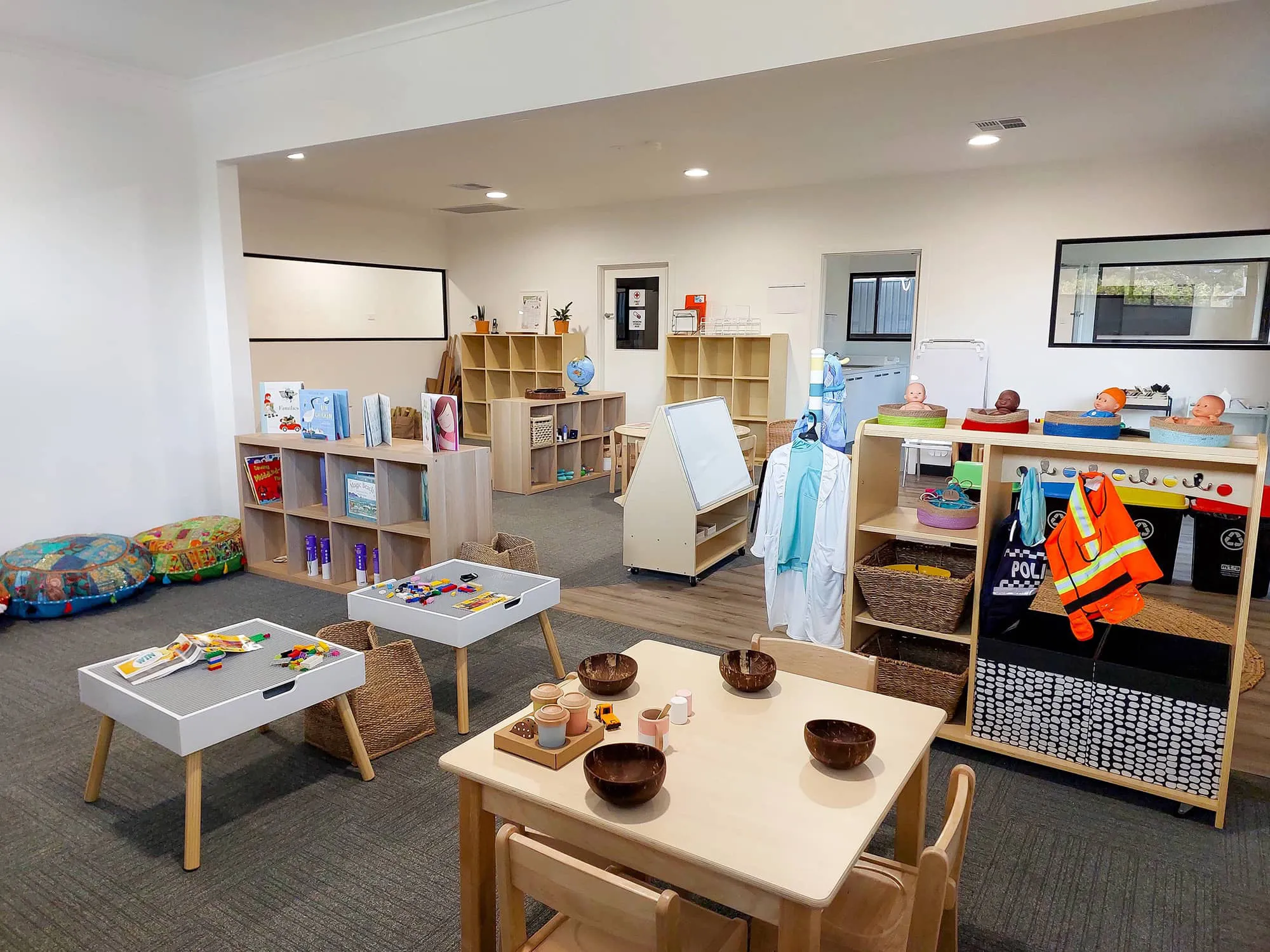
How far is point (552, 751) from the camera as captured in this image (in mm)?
1708

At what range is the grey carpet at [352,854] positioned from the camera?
6.91 feet

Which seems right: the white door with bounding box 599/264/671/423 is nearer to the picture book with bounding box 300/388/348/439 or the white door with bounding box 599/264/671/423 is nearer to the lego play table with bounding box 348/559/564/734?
the picture book with bounding box 300/388/348/439

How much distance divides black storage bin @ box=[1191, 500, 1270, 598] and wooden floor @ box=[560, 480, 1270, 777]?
0.27ft

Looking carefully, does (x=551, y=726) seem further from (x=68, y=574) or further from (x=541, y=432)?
(x=541, y=432)

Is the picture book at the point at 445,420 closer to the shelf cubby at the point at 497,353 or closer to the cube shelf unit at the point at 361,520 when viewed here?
the cube shelf unit at the point at 361,520

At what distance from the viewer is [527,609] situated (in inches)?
132

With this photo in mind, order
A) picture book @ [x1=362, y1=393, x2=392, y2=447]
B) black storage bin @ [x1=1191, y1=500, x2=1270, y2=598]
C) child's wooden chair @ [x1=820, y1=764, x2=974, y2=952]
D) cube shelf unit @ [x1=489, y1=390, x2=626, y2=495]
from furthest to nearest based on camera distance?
cube shelf unit @ [x1=489, y1=390, x2=626, y2=495] < black storage bin @ [x1=1191, y1=500, x2=1270, y2=598] < picture book @ [x1=362, y1=393, x2=392, y2=447] < child's wooden chair @ [x1=820, y1=764, x2=974, y2=952]

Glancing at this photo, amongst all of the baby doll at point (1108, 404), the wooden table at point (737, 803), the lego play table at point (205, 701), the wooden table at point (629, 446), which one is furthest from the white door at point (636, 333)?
the wooden table at point (737, 803)

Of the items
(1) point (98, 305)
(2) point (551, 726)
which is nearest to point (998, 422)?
(2) point (551, 726)

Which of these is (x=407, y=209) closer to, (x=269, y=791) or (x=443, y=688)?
(x=443, y=688)

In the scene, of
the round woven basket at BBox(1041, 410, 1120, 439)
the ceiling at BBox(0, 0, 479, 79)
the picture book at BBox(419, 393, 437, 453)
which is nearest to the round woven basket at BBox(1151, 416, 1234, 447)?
the round woven basket at BBox(1041, 410, 1120, 439)

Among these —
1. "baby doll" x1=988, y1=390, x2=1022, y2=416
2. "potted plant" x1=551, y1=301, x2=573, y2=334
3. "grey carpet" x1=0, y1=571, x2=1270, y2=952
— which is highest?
"potted plant" x1=551, y1=301, x2=573, y2=334

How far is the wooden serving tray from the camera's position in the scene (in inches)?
66.8

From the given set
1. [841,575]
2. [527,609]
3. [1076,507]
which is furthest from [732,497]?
[1076,507]
